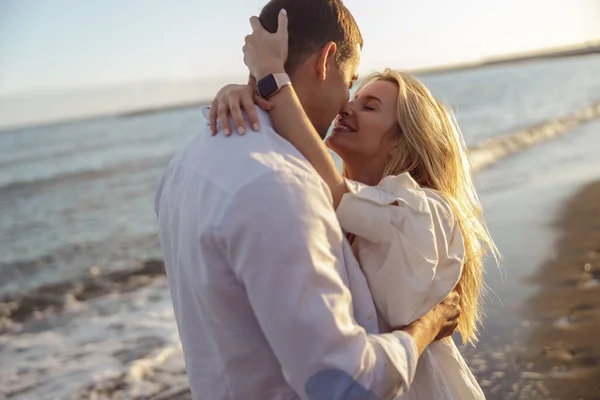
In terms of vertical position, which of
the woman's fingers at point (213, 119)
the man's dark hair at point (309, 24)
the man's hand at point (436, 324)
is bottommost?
the man's hand at point (436, 324)

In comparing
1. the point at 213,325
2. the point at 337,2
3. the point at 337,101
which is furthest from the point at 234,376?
the point at 337,2

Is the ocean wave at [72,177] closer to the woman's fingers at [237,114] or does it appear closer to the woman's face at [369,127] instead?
the woman's face at [369,127]

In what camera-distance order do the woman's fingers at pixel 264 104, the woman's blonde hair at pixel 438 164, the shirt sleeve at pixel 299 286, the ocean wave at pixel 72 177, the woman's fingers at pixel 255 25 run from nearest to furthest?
1. the shirt sleeve at pixel 299 286
2. the woman's fingers at pixel 264 104
3. the woman's fingers at pixel 255 25
4. the woman's blonde hair at pixel 438 164
5. the ocean wave at pixel 72 177

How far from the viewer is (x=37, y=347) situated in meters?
6.73

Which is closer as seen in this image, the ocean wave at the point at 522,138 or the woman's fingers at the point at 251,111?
the woman's fingers at the point at 251,111

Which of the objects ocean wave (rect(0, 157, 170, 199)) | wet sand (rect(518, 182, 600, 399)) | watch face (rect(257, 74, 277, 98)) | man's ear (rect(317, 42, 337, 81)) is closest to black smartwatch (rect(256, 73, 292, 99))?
watch face (rect(257, 74, 277, 98))

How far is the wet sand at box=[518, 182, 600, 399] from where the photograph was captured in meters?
4.61

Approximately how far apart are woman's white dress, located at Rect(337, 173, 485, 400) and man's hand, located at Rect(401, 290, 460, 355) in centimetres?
3

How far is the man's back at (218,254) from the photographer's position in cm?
164

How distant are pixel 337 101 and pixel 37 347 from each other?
5430 millimetres

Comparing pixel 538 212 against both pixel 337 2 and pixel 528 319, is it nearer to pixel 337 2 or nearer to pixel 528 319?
pixel 528 319

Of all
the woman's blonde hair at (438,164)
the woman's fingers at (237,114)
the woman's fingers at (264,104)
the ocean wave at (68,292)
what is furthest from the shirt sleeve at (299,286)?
the ocean wave at (68,292)

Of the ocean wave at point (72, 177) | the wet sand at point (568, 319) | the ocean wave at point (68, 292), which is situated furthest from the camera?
the ocean wave at point (72, 177)

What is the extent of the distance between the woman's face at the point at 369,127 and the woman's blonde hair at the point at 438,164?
0.13 feet
